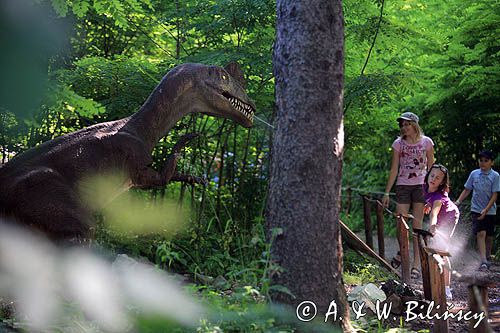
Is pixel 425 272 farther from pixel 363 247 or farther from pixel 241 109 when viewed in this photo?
pixel 241 109

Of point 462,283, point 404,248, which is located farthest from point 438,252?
point 462,283

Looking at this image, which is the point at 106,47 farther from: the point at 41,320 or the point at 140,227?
the point at 41,320

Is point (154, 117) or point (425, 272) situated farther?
point (425, 272)

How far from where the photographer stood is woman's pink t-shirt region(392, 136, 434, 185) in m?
7.78

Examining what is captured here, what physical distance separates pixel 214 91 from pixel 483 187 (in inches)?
214

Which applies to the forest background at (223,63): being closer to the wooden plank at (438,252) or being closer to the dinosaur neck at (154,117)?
the dinosaur neck at (154,117)

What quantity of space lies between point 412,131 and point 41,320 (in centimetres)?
515

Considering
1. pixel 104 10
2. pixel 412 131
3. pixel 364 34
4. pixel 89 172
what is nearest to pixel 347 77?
pixel 364 34

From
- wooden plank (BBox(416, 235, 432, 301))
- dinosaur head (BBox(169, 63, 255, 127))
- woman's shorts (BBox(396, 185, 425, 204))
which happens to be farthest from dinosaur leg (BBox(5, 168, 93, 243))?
woman's shorts (BBox(396, 185, 425, 204))

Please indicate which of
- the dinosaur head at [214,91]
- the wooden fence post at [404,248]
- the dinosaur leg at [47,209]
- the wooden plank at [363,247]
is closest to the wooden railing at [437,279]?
the wooden fence post at [404,248]

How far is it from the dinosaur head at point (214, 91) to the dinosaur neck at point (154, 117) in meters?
0.14

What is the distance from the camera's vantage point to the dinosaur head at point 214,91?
5.75 metres

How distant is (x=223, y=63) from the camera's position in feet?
23.9
